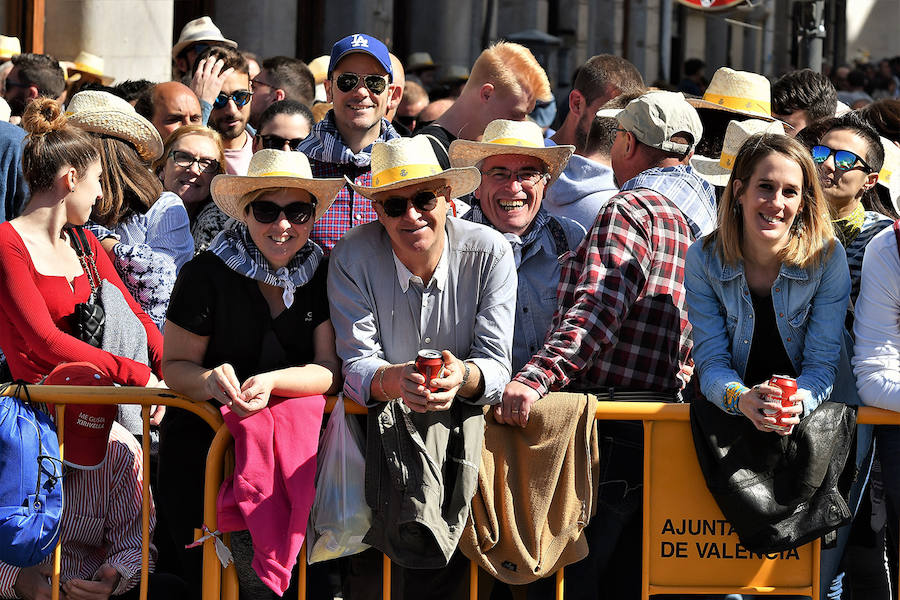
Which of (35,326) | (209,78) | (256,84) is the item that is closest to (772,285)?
(35,326)

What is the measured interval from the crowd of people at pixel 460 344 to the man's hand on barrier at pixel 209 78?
269cm

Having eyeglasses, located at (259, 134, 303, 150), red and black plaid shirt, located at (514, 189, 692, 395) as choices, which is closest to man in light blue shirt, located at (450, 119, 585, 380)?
red and black plaid shirt, located at (514, 189, 692, 395)

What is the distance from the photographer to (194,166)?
649cm

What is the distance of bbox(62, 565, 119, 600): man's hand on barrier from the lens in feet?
15.4

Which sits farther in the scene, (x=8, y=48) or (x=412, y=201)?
(x=8, y=48)

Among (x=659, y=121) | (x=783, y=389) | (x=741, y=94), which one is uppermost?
(x=741, y=94)

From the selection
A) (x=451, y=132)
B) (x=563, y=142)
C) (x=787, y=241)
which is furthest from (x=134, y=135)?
(x=787, y=241)

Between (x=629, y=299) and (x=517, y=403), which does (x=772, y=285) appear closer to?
(x=629, y=299)

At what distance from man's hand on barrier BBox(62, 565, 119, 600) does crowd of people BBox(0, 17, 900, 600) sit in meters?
0.01

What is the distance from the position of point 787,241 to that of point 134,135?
10.5ft

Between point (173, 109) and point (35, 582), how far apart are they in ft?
11.1

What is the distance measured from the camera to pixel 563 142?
24.2 ft

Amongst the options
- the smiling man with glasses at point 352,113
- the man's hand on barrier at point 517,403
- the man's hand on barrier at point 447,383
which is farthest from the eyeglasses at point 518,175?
the man's hand on barrier at point 447,383

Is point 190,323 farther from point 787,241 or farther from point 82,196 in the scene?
point 787,241
